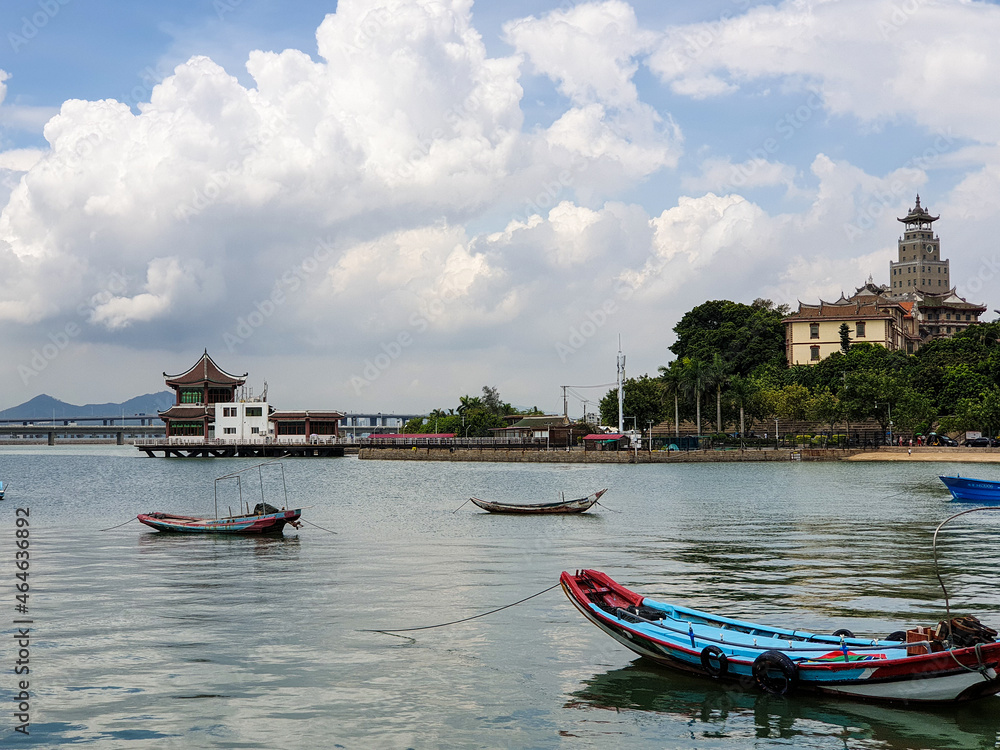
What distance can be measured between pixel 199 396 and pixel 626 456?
6307 cm

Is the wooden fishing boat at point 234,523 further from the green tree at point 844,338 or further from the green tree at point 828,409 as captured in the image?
the green tree at point 844,338

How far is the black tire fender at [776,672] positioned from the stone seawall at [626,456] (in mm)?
80043

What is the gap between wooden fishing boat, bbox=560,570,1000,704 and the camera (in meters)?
11.7

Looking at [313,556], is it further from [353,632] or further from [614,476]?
[614,476]

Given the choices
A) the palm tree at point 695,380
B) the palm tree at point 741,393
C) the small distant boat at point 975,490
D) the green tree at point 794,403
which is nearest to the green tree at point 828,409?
the green tree at point 794,403

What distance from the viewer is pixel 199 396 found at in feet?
409

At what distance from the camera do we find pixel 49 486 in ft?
210

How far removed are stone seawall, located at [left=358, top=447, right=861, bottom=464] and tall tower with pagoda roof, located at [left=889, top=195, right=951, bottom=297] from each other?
10991 centimetres

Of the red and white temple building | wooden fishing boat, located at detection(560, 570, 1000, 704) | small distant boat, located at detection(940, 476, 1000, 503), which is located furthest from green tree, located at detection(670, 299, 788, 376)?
wooden fishing boat, located at detection(560, 570, 1000, 704)

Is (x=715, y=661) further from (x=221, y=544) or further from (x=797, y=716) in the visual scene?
(x=221, y=544)

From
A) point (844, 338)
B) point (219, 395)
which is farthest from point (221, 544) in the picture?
point (844, 338)

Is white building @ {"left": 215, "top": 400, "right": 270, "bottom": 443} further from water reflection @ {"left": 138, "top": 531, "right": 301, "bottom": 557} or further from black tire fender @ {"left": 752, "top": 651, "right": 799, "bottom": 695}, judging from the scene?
black tire fender @ {"left": 752, "top": 651, "right": 799, "bottom": 695}

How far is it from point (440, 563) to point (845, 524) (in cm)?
1742

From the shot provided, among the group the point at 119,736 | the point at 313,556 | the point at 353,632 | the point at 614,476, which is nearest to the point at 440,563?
the point at 313,556
